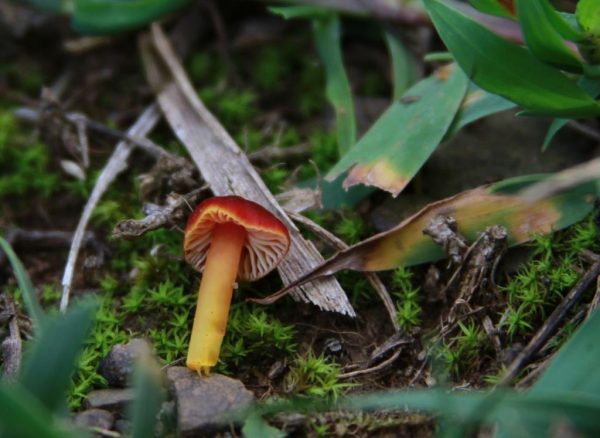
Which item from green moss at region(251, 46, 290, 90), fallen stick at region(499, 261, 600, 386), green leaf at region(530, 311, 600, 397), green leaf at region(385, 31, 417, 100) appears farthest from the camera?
green moss at region(251, 46, 290, 90)

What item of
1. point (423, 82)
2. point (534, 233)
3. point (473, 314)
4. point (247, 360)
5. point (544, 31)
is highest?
point (544, 31)

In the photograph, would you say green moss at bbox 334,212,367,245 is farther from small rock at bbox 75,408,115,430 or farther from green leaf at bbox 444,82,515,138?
small rock at bbox 75,408,115,430

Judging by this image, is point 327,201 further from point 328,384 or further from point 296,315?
point 328,384

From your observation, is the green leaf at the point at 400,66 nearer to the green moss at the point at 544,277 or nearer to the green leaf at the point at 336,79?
the green leaf at the point at 336,79

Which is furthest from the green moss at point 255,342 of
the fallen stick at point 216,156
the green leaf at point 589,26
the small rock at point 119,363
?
the green leaf at point 589,26

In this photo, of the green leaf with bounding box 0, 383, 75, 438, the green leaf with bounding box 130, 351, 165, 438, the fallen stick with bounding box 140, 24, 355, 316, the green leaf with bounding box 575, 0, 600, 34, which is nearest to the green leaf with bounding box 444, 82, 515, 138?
the green leaf with bounding box 575, 0, 600, 34

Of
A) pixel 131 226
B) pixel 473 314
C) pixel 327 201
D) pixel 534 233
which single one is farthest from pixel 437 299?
pixel 131 226

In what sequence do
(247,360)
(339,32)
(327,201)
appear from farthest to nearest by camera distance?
(339,32)
(327,201)
(247,360)
